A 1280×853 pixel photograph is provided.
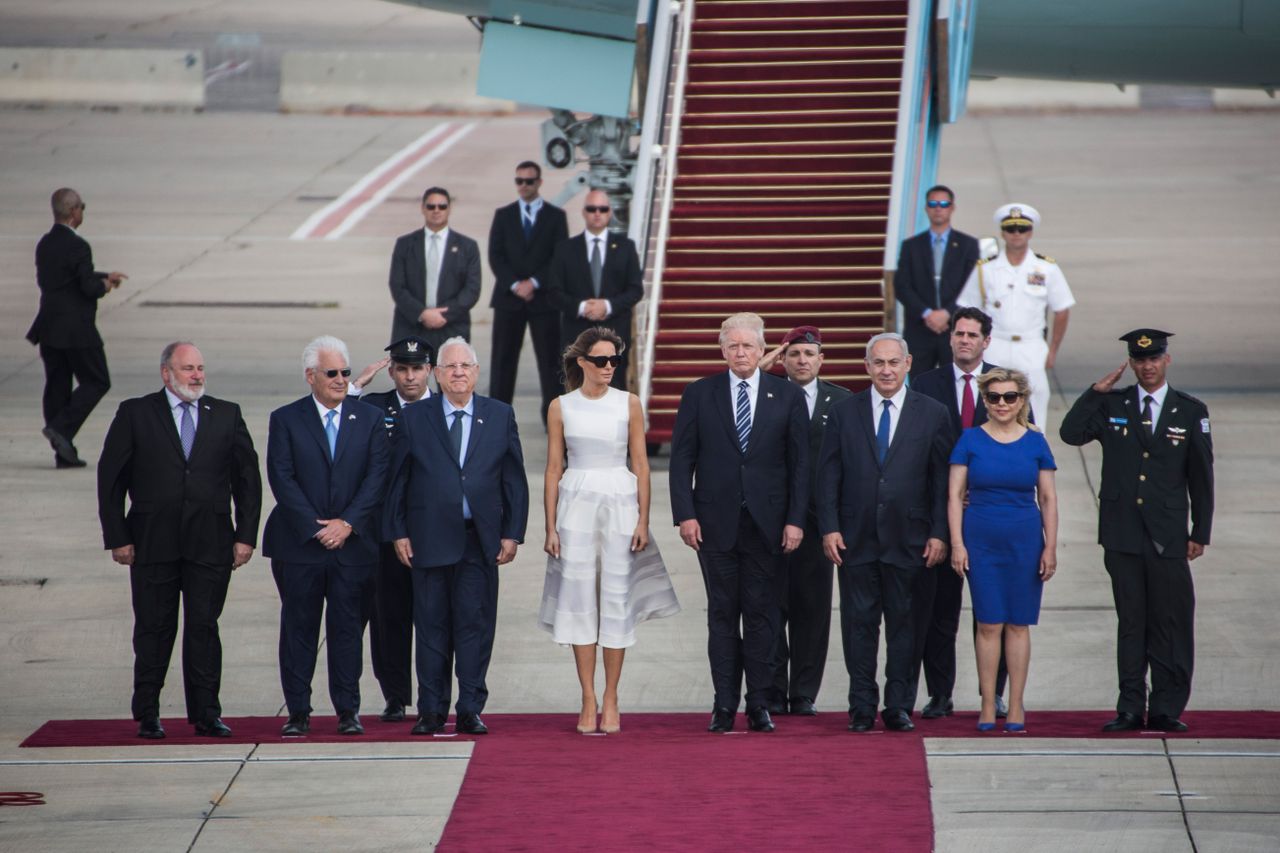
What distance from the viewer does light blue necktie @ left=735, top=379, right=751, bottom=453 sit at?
30.1ft

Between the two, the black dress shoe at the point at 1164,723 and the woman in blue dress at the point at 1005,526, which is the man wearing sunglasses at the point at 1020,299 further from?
the black dress shoe at the point at 1164,723

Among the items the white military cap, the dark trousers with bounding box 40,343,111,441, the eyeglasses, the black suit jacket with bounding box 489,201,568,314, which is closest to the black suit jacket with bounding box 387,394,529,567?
the eyeglasses

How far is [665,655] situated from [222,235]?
18753 mm

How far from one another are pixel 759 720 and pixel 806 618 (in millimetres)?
800

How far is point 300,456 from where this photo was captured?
29.9 feet

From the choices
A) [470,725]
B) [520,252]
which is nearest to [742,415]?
[470,725]

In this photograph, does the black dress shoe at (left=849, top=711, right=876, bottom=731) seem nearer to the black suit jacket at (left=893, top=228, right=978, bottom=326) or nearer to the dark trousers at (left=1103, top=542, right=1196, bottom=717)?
the dark trousers at (left=1103, top=542, right=1196, bottom=717)

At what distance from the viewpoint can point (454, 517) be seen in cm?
901

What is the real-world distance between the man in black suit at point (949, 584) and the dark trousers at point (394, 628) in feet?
8.06

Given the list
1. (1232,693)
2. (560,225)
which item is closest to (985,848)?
(1232,693)

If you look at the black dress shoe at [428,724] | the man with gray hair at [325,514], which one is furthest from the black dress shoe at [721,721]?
the man with gray hair at [325,514]

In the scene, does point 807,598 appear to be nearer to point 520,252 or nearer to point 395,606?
point 395,606

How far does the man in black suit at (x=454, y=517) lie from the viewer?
9.02 m

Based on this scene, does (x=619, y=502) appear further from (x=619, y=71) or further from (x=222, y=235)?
(x=222, y=235)
